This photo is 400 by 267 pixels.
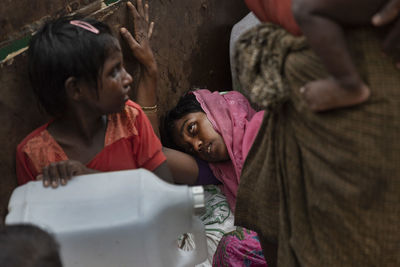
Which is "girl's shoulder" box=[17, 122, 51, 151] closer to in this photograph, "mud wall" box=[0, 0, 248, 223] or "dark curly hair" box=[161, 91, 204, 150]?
"mud wall" box=[0, 0, 248, 223]

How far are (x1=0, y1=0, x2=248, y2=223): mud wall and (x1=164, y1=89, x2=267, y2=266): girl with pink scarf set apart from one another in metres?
0.13

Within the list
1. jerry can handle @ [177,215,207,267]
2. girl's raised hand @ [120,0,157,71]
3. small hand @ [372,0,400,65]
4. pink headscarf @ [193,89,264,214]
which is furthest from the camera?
pink headscarf @ [193,89,264,214]

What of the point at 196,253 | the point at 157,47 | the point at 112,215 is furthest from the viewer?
the point at 157,47

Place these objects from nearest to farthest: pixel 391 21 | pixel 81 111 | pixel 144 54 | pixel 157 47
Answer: pixel 391 21
pixel 81 111
pixel 144 54
pixel 157 47

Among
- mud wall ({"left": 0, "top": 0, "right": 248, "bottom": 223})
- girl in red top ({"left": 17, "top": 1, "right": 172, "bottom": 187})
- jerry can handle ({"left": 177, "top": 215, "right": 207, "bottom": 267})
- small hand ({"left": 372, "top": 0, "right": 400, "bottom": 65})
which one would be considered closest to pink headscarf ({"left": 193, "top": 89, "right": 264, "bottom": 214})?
mud wall ({"left": 0, "top": 0, "right": 248, "bottom": 223})

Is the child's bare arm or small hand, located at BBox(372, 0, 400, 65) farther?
the child's bare arm

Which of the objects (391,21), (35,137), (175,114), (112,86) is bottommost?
(175,114)

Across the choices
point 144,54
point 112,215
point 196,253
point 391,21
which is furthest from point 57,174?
point 391,21

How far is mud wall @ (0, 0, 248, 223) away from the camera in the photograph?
131 centimetres

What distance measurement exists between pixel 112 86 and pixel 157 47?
675 mm

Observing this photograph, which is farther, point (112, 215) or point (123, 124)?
point (123, 124)

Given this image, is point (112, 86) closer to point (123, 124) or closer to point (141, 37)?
point (123, 124)

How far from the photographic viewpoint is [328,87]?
91 centimetres

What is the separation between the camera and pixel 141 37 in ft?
5.77
